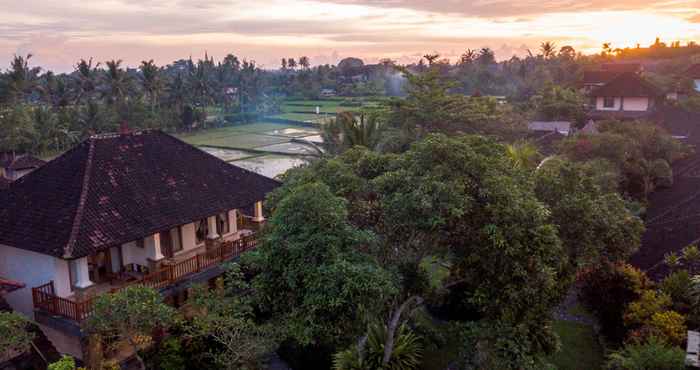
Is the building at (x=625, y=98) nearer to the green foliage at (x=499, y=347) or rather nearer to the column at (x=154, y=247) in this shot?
the green foliage at (x=499, y=347)

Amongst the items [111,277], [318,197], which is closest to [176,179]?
[111,277]

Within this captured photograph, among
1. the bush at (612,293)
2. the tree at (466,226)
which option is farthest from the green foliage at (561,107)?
the tree at (466,226)

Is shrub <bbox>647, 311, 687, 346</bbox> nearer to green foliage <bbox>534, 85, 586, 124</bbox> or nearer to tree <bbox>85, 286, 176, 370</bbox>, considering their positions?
tree <bbox>85, 286, 176, 370</bbox>

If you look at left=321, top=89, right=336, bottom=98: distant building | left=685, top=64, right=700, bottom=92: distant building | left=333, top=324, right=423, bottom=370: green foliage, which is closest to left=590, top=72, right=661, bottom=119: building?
left=685, top=64, right=700, bottom=92: distant building

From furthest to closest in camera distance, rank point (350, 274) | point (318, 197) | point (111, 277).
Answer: point (111, 277) → point (318, 197) → point (350, 274)

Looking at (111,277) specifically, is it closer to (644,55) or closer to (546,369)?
(546,369)
